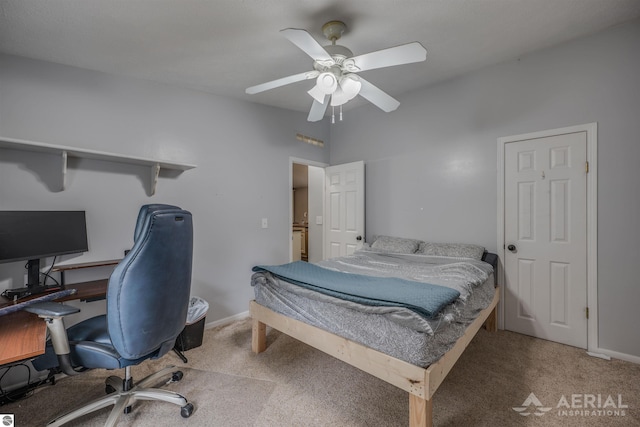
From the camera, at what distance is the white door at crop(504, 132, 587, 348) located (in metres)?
2.39

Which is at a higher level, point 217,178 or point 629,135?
point 629,135

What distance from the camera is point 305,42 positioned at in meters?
1.55

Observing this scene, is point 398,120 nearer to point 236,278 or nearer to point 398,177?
point 398,177

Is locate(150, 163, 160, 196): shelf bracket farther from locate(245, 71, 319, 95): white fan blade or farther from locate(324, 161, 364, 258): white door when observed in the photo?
locate(324, 161, 364, 258): white door

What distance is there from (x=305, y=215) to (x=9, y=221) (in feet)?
19.2

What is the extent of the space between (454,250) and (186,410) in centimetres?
260

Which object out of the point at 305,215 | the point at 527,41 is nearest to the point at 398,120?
the point at 527,41

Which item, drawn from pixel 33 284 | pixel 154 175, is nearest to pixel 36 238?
pixel 33 284

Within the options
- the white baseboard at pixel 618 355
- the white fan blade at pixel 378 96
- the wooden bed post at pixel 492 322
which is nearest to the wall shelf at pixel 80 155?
the white fan blade at pixel 378 96

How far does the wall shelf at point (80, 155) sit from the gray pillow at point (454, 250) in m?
2.60

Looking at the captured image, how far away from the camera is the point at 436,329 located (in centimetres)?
143

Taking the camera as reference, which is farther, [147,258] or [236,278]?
[236,278]

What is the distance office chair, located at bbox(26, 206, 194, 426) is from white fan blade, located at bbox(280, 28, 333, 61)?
3.79 ft

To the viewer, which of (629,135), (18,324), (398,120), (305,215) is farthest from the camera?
(305,215)
